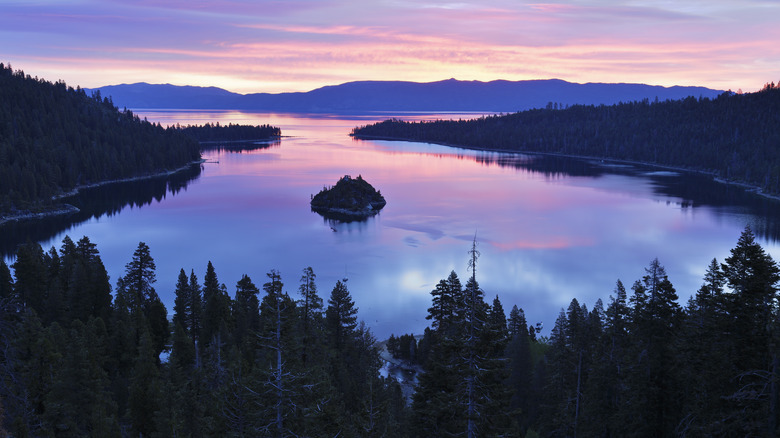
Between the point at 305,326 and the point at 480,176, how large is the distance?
15260 cm

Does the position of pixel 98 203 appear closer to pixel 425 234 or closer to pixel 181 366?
pixel 425 234

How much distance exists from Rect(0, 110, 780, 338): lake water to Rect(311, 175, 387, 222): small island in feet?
10.5

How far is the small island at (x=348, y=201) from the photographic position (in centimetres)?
11881

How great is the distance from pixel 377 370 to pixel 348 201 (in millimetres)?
87583

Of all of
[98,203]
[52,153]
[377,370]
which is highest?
[52,153]

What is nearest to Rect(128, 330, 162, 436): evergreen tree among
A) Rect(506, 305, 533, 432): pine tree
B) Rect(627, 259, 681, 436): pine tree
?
Rect(506, 305, 533, 432): pine tree

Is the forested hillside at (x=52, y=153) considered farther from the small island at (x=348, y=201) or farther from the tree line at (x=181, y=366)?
the tree line at (x=181, y=366)

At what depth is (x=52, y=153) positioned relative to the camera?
152875 mm

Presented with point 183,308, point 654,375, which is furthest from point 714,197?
point 654,375

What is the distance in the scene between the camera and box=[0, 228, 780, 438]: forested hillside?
15.6 metres

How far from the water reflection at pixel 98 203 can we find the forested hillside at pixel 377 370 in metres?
32.7

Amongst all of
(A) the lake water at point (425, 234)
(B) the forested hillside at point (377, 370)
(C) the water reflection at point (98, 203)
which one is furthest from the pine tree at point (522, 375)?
(C) the water reflection at point (98, 203)

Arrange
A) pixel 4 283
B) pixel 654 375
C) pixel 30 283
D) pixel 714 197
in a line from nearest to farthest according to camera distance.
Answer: pixel 654 375
pixel 30 283
pixel 4 283
pixel 714 197

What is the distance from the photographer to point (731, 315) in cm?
1822
